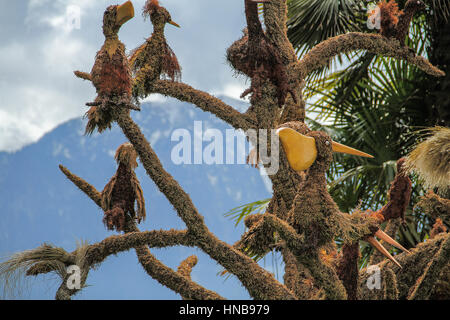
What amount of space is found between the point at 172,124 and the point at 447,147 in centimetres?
926

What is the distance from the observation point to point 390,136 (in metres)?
5.20

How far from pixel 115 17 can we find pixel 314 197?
108cm

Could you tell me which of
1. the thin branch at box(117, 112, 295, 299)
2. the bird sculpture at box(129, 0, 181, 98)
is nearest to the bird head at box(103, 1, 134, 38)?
the bird sculpture at box(129, 0, 181, 98)

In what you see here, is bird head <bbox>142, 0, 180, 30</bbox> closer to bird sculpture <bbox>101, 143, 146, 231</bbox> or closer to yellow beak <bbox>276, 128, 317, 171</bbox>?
bird sculpture <bbox>101, 143, 146, 231</bbox>

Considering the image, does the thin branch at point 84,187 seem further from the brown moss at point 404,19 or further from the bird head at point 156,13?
the brown moss at point 404,19

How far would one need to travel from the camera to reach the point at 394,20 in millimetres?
2949

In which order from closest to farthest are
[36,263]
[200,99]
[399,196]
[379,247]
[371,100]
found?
[36,263], [379,247], [200,99], [399,196], [371,100]

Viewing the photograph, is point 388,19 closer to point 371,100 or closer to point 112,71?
point 112,71

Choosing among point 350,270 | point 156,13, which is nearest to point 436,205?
point 350,270

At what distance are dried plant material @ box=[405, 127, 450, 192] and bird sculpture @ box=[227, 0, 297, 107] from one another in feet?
2.11

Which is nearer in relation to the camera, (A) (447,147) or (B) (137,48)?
(A) (447,147)
